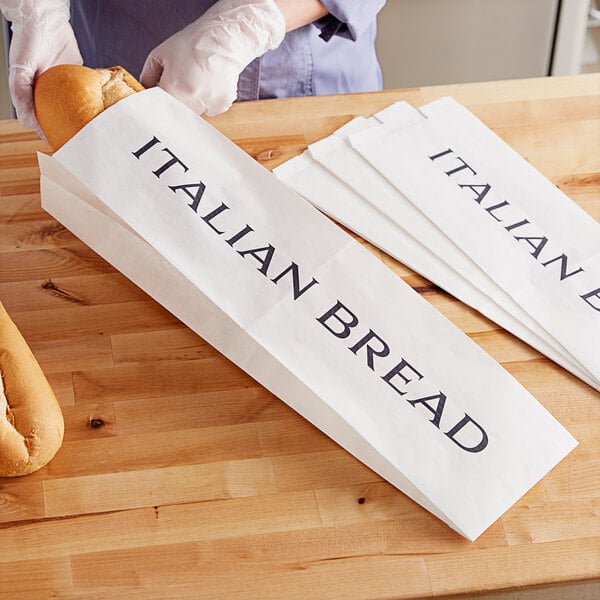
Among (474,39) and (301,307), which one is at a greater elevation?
(301,307)

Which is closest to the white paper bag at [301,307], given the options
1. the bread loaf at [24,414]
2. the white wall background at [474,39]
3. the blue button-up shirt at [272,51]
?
the bread loaf at [24,414]

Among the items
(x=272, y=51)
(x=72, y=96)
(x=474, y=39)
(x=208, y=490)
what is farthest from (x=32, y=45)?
(x=474, y=39)

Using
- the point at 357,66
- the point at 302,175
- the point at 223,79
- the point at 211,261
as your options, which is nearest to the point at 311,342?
the point at 211,261

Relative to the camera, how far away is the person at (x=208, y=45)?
1049 mm

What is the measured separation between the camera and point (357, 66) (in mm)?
1323

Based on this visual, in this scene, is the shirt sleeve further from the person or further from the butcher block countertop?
the butcher block countertop

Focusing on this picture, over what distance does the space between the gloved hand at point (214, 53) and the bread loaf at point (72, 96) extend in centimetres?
8

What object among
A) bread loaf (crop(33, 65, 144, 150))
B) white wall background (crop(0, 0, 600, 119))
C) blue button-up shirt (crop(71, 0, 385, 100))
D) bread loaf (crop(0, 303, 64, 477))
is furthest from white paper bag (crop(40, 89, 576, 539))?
white wall background (crop(0, 0, 600, 119))

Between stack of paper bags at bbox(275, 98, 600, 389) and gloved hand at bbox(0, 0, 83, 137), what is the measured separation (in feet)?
1.02

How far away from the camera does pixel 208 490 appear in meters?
0.79

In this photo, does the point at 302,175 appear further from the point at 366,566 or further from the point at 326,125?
the point at 366,566

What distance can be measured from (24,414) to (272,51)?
2.13ft

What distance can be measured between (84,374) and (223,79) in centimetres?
40

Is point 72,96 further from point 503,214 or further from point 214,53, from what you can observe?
point 503,214
